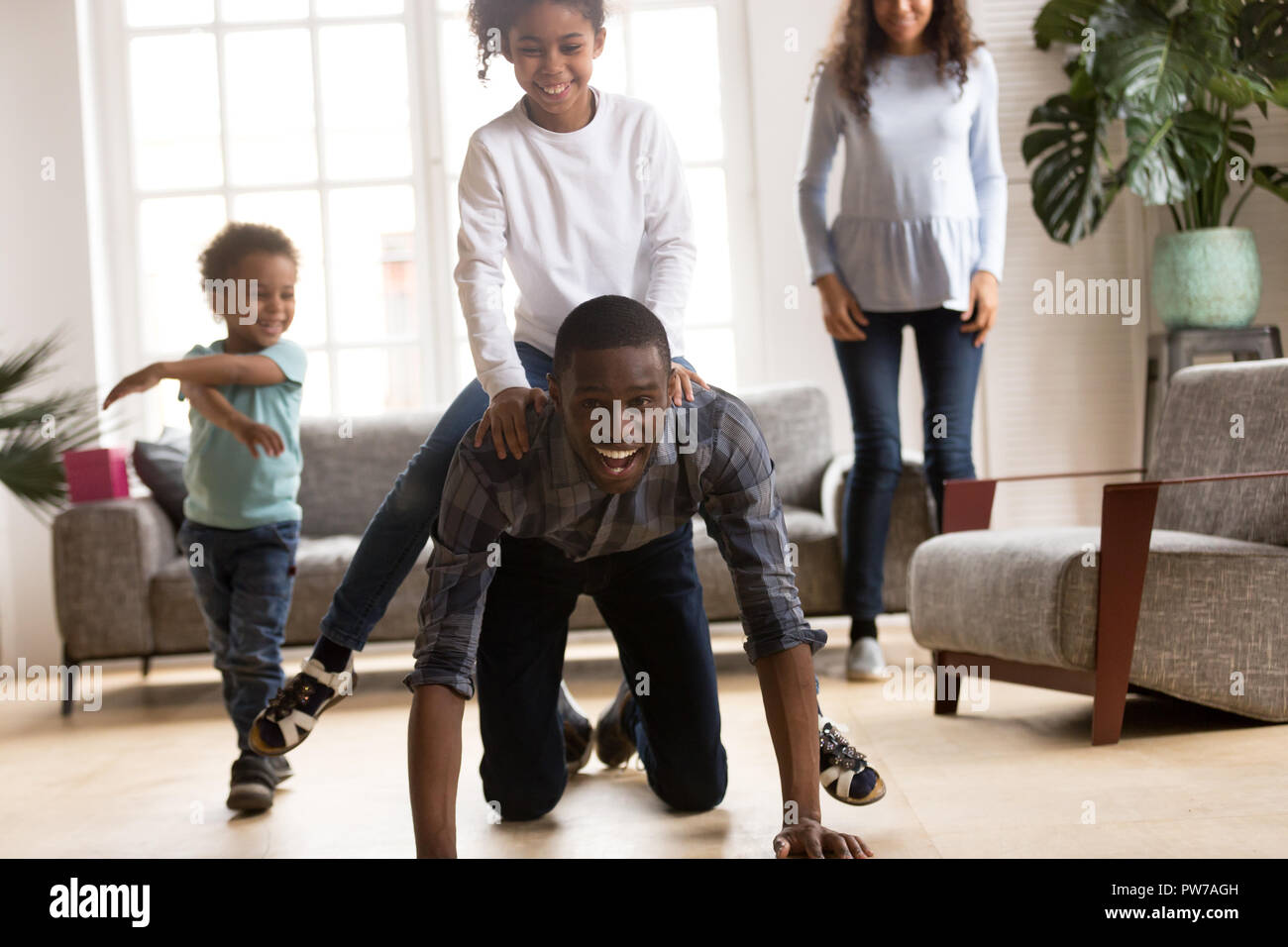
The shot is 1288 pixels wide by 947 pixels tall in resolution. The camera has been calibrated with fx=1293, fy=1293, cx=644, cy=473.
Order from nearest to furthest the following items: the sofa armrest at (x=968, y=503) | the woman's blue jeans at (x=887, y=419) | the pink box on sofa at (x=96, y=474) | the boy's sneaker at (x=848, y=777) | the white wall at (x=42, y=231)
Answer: the boy's sneaker at (x=848, y=777) → the sofa armrest at (x=968, y=503) → the woman's blue jeans at (x=887, y=419) → the pink box on sofa at (x=96, y=474) → the white wall at (x=42, y=231)

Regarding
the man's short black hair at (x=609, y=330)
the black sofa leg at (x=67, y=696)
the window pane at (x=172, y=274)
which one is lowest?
the black sofa leg at (x=67, y=696)

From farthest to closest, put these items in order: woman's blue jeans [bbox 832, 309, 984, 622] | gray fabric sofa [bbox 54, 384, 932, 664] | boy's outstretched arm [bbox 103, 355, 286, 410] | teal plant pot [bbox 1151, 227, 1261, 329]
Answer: teal plant pot [bbox 1151, 227, 1261, 329] < gray fabric sofa [bbox 54, 384, 932, 664] < woman's blue jeans [bbox 832, 309, 984, 622] < boy's outstretched arm [bbox 103, 355, 286, 410]

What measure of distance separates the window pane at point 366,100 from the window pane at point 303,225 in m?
0.15

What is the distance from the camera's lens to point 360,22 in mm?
4344

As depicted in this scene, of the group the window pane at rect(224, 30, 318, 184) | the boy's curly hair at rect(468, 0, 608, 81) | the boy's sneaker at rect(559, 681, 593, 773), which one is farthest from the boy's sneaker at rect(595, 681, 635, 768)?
the window pane at rect(224, 30, 318, 184)

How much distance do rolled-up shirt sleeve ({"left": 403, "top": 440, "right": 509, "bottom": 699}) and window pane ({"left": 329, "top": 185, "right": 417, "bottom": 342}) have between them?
9.77ft

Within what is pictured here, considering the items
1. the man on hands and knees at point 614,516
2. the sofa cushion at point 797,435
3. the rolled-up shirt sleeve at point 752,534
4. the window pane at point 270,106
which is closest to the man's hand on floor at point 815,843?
the man on hands and knees at point 614,516

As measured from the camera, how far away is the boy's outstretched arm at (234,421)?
2.20 metres

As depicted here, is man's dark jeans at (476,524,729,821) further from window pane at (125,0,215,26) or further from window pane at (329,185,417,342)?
window pane at (125,0,215,26)

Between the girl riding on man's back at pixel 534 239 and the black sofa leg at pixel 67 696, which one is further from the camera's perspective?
the black sofa leg at pixel 67 696

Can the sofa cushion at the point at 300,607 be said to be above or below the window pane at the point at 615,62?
below

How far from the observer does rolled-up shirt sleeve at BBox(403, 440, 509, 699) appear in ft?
4.82

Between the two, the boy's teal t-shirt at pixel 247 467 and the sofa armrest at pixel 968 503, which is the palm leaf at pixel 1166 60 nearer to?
the sofa armrest at pixel 968 503
